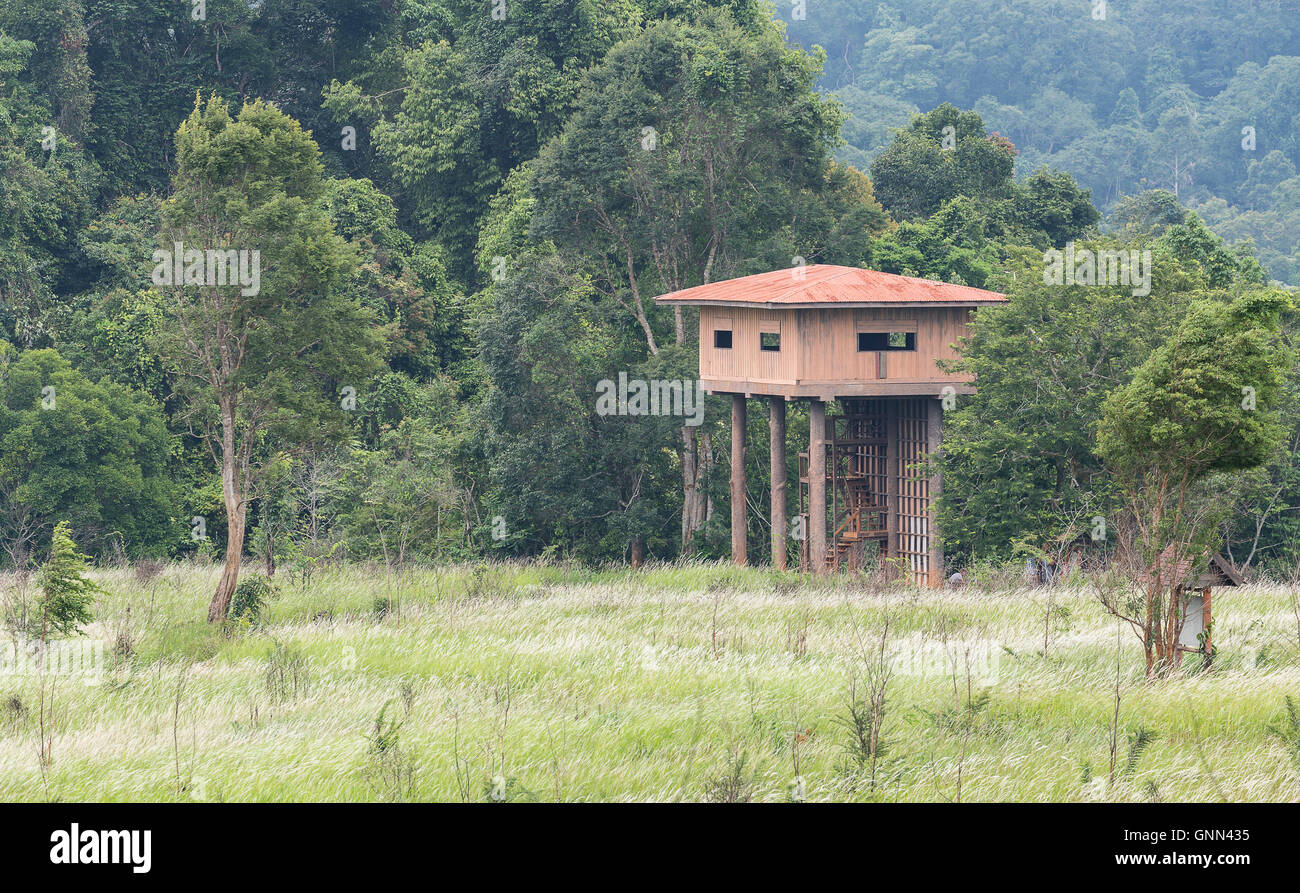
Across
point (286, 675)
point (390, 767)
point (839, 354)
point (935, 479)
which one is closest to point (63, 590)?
point (286, 675)

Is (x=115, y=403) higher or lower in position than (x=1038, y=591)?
higher

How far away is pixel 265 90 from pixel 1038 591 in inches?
1396

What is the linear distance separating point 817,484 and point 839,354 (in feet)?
9.57

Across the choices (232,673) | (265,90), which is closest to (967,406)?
(232,673)

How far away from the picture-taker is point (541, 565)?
113 ft

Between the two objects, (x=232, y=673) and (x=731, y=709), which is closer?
(x=731, y=709)

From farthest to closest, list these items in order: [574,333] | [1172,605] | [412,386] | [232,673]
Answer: [412,386], [574,333], [232,673], [1172,605]

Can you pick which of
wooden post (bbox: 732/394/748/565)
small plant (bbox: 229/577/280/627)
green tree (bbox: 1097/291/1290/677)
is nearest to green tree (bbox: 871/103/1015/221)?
wooden post (bbox: 732/394/748/565)

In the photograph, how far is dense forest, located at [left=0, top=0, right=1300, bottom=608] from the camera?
27.5 meters

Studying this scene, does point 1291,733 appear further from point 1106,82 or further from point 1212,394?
point 1106,82

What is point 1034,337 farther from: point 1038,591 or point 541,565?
point 541,565

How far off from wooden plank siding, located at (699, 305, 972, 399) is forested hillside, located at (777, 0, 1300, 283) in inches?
2732

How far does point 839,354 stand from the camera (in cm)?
3186

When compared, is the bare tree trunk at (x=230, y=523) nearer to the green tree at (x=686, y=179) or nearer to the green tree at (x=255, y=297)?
the green tree at (x=255, y=297)
